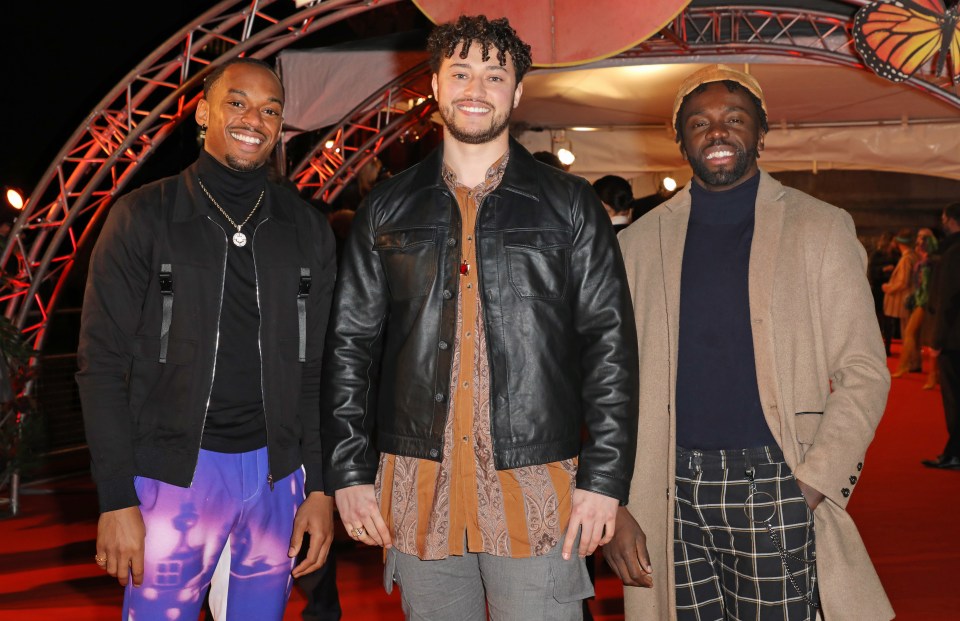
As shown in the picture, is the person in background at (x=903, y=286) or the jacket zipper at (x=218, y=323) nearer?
the jacket zipper at (x=218, y=323)

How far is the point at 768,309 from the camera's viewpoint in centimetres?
266

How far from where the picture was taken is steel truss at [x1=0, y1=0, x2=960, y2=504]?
729 centimetres

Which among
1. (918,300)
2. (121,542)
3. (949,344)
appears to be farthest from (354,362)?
(918,300)

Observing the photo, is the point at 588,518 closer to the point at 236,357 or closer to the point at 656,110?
the point at 236,357

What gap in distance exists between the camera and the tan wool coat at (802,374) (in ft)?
8.51

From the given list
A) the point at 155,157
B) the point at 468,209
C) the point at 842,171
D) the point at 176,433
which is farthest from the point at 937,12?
the point at 842,171

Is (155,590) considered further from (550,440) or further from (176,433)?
(550,440)

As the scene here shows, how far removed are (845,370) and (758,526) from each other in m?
0.48

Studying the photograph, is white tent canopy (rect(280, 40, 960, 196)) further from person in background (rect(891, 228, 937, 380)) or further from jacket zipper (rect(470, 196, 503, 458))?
jacket zipper (rect(470, 196, 503, 458))

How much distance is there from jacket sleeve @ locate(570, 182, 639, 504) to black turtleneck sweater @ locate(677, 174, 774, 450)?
0.34 metres

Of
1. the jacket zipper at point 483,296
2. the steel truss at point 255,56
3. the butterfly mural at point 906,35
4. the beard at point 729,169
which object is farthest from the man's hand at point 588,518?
the butterfly mural at point 906,35

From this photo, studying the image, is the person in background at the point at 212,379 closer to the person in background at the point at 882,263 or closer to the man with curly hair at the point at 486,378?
the man with curly hair at the point at 486,378

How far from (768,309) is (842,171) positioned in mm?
18726

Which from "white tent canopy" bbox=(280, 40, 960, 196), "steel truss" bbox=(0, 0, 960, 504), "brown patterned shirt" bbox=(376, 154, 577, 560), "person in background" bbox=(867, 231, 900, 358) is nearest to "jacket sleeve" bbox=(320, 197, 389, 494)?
"brown patterned shirt" bbox=(376, 154, 577, 560)
